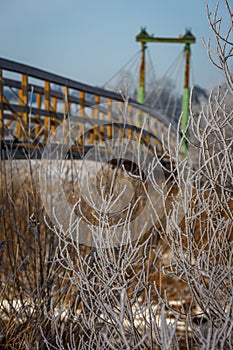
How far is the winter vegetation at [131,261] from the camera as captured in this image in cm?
151

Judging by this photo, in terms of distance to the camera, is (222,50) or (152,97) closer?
(222,50)

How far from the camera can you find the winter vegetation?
4.96 ft

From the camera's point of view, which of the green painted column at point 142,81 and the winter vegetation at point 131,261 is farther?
the green painted column at point 142,81

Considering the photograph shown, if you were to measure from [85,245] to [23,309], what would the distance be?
629 millimetres

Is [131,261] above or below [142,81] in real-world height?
below

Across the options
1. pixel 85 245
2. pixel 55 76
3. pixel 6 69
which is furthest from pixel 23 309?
pixel 55 76

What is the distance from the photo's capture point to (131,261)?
169 cm

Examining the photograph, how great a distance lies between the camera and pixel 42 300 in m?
2.66

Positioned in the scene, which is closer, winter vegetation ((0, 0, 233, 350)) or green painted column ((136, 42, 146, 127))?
winter vegetation ((0, 0, 233, 350))

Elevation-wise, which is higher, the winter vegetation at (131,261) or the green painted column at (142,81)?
the green painted column at (142,81)

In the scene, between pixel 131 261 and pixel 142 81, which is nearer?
pixel 131 261

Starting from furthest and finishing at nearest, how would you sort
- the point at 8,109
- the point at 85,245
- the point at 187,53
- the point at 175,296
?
the point at 187,53 → the point at 175,296 → the point at 8,109 → the point at 85,245

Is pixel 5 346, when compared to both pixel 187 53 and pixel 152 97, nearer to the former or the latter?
pixel 187 53

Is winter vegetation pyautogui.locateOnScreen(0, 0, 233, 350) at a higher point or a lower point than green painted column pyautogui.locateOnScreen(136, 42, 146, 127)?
lower
